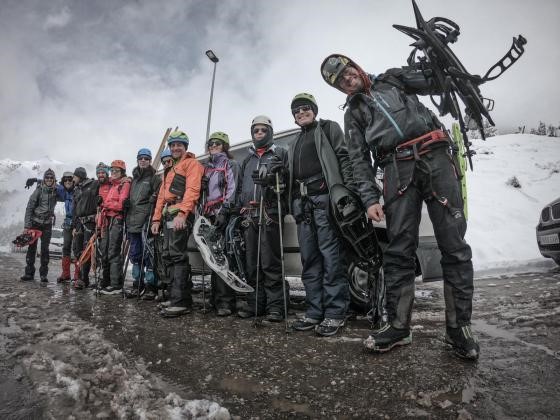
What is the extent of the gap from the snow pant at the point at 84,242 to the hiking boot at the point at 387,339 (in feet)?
17.4

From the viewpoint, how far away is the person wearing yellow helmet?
7.44 ft

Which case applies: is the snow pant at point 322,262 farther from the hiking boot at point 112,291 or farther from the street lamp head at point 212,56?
the street lamp head at point 212,56

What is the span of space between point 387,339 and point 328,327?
688 mm

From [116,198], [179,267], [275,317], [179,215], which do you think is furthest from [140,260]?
[275,317]

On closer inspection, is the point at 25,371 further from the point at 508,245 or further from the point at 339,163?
the point at 508,245

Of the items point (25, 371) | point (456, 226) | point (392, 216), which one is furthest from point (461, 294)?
point (25, 371)

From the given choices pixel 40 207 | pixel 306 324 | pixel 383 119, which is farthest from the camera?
pixel 40 207

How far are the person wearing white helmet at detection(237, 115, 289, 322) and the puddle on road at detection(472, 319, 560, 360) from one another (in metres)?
1.95

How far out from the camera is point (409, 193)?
2.40 meters

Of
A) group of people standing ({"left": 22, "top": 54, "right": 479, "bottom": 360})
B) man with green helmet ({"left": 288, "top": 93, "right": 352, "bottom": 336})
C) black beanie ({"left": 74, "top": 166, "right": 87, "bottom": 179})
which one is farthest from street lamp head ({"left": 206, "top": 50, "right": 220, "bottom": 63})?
man with green helmet ({"left": 288, "top": 93, "right": 352, "bottom": 336})

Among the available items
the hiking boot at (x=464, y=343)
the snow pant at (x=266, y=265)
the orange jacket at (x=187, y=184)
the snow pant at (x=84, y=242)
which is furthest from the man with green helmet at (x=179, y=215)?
the hiking boot at (x=464, y=343)

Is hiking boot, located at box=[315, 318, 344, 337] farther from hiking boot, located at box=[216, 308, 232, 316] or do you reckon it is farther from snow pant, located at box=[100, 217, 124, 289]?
snow pant, located at box=[100, 217, 124, 289]

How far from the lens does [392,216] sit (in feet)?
8.11

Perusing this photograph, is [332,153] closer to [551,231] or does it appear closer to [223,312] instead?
[223,312]
